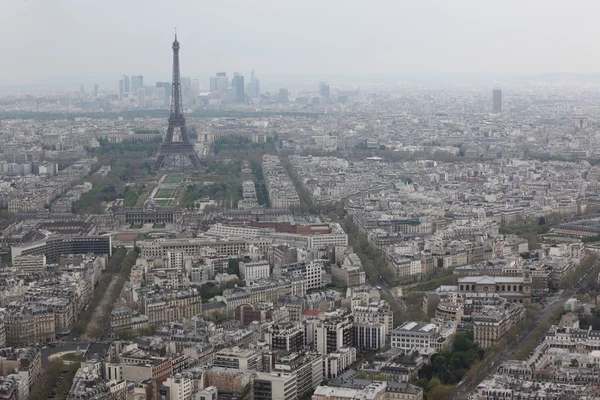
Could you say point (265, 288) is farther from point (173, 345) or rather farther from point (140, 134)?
point (140, 134)

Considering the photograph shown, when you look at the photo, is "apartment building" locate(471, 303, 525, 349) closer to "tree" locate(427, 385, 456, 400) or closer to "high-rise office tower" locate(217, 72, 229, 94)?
"tree" locate(427, 385, 456, 400)

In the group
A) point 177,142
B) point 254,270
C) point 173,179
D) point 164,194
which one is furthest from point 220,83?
point 254,270

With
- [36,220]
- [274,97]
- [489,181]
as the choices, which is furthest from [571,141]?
[274,97]

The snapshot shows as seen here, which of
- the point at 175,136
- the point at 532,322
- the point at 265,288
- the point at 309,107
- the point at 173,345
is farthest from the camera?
the point at 309,107

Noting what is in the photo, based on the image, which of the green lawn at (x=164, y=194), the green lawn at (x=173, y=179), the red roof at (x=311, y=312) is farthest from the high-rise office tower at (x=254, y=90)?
the red roof at (x=311, y=312)

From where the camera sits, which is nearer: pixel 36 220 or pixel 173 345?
pixel 173 345

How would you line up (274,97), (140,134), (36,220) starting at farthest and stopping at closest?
(274,97) < (140,134) < (36,220)
